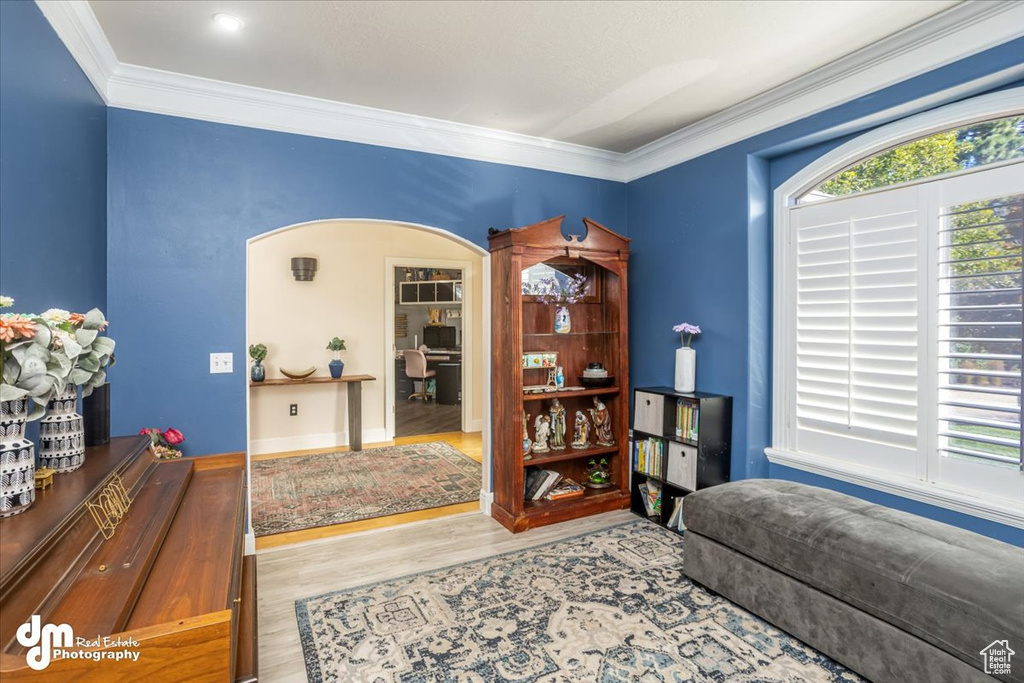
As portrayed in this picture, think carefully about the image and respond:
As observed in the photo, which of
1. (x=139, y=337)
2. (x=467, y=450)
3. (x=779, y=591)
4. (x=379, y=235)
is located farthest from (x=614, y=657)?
(x=379, y=235)

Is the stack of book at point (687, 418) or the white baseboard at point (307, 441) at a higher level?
the stack of book at point (687, 418)

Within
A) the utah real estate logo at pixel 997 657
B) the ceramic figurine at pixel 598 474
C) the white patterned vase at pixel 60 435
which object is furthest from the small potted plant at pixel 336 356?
the utah real estate logo at pixel 997 657

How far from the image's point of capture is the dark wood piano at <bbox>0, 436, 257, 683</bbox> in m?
1.05

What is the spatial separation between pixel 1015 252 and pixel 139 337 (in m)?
4.44

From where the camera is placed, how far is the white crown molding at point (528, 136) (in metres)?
2.36

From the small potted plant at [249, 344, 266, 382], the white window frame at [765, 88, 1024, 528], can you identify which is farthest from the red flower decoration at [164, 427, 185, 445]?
the white window frame at [765, 88, 1024, 528]

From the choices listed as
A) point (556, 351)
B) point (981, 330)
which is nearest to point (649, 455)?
point (556, 351)

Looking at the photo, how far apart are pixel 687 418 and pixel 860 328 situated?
1.15 meters

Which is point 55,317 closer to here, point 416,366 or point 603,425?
point 603,425

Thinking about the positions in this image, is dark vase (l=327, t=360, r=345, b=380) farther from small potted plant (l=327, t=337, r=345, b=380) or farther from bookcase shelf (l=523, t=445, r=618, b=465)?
bookcase shelf (l=523, t=445, r=618, b=465)

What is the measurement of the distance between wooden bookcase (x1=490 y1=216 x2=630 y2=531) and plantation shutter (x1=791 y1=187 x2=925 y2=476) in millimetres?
1242

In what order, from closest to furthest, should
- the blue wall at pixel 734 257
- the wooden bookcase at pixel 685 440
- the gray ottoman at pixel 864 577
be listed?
1. the gray ottoman at pixel 864 577
2. the blue wall at pixel 734 257
3. the wooden bookcase at pixel 685 440

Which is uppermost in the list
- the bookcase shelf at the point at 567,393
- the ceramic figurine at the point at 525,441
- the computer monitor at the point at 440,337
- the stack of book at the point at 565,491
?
the computer monitor at the point at 440,337

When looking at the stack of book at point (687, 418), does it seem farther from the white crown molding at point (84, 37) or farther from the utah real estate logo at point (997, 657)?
the white crown molding at point (84, 37)
